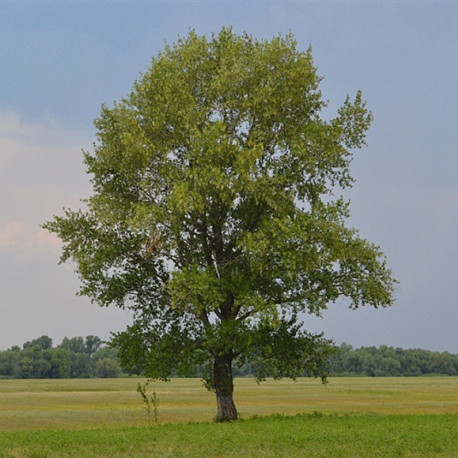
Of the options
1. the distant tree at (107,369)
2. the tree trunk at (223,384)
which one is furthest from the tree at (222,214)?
the distant tree at (107,369)

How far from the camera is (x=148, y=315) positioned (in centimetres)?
4034

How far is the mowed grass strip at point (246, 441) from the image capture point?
27.0m

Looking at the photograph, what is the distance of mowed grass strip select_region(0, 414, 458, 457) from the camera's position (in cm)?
2700

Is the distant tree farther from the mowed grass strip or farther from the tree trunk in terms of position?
the mowed grass strip

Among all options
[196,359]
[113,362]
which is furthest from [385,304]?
[113,362]

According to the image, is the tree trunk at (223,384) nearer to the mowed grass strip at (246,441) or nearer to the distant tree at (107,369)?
the mowed grass strip at (246,441)

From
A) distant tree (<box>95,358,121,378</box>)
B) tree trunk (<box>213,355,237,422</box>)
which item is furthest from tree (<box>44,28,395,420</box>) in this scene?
distant tree (<box>95,358,121,378</box>)

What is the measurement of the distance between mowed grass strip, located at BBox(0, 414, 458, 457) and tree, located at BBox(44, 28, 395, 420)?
6209 mm

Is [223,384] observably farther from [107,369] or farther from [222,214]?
[107,369]

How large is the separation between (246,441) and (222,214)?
47.4ft

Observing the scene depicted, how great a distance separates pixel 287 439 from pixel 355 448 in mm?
3014

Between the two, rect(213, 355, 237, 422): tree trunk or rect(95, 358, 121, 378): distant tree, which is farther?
rect(95, 358, 121, 378): distant tree

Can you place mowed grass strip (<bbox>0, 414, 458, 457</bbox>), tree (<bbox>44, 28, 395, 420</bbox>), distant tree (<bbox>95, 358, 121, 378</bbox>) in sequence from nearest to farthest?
mowed grass strip (<bbox>0, 414, 458, 457</bbox>) → tree (<bbox>44, 28, 395, 420</bbox>) → distant tree (<bbox>95, 358, 121, 378</bbox>)

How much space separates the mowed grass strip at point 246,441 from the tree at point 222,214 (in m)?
6.21
